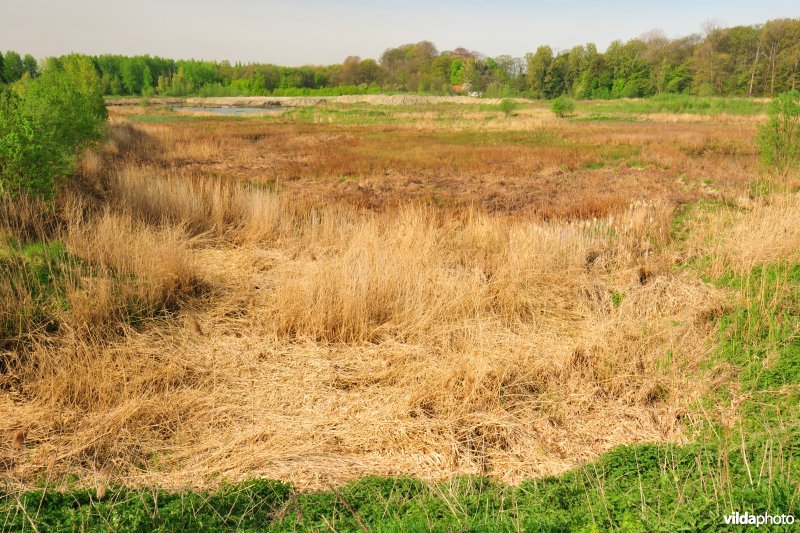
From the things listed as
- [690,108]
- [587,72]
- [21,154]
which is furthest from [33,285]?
[587,72]

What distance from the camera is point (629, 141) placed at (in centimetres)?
2309

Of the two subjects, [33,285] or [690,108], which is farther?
[690,108]

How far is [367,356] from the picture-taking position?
509cm

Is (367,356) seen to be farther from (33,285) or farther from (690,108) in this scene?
(690,108)

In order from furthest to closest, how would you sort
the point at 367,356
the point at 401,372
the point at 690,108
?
the point at 690,108 → the point at 367,356 → the point at 401,372

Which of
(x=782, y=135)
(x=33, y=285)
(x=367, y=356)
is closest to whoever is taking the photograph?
(x=367, y=356)

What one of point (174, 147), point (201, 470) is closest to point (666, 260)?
point (201, 470)

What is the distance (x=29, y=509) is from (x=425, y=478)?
2148 mm

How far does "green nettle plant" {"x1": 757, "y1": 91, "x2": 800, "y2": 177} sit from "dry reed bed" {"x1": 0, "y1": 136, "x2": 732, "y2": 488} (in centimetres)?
727

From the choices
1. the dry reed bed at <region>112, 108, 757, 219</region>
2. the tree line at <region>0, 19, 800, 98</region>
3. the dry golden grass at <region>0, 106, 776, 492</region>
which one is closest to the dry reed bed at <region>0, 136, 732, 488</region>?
the dry golden grass at <region>0, 106, 776, 492</region>

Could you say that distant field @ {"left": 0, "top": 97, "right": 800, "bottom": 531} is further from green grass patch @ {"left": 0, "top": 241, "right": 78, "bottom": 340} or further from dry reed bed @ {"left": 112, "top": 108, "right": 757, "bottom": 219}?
dry reed bed @ {"left": 112, "top": 108, "right": 757, "bottom": 219}

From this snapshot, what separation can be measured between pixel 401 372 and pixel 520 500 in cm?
192
